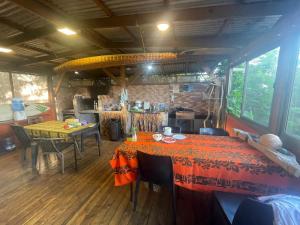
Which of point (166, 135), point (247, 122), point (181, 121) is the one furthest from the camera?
point (181, 121)

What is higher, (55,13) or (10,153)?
(55,13)

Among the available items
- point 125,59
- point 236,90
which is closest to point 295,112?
point 236,90

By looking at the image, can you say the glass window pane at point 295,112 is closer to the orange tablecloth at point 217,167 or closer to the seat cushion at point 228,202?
the orange tablecloth at point 217,167

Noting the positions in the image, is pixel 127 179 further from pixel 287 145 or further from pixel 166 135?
pixel 287 145

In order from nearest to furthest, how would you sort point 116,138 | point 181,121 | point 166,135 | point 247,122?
point 166,135 < point 247,122 < point 116,138 < point 181,121

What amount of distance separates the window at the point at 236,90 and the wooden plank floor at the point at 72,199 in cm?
253

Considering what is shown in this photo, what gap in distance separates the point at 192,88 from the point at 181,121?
1390mm

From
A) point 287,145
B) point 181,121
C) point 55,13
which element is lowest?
point 181,121

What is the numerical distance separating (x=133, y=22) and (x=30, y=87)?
Result: 506 centimetres

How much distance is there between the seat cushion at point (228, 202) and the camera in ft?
4.05

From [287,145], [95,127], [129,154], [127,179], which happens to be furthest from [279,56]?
[95,127]

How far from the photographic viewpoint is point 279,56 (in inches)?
73.6

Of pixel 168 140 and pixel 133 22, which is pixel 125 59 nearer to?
pixel 133 22

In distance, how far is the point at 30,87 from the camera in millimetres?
5055
